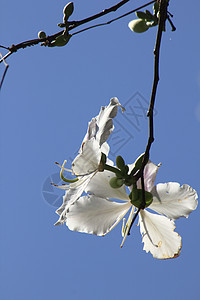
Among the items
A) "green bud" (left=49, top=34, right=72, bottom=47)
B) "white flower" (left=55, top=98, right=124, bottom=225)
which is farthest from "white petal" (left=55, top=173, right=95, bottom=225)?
"green bud" (left=49, top=34, right=72, bottom=47)

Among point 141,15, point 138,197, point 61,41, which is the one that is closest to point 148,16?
point 141,15

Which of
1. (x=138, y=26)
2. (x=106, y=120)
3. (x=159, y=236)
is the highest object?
(x=138, y=26)

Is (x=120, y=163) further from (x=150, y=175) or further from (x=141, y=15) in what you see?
(x=141, y=15)

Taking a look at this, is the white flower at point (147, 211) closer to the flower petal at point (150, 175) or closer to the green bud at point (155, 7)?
the flower petal at point (150, 175)

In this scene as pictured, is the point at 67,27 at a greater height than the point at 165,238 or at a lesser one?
greater

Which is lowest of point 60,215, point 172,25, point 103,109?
point 60,215

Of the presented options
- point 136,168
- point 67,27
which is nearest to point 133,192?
point 136,168

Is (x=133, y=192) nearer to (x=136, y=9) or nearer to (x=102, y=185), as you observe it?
(x=102, y=185)
